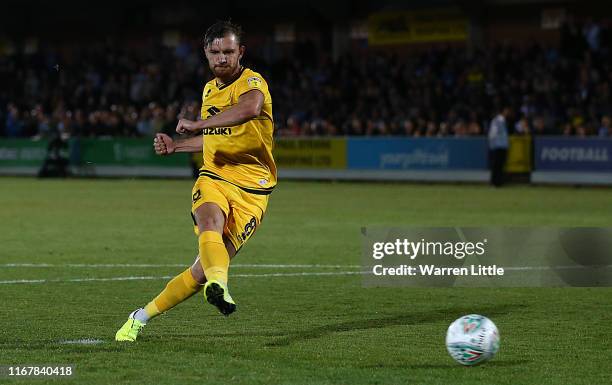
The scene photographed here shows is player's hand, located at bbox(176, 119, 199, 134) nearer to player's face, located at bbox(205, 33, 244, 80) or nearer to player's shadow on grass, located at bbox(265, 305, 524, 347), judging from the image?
player's face, located at bbox(205, 33, 244, 80)

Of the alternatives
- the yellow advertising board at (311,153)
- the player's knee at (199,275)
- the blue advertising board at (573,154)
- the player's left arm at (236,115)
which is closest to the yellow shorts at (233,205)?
the player's knee at (199,275)

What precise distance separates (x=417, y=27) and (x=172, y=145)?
34.9 meters

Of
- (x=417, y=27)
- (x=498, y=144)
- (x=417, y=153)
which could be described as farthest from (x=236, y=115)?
(x=417, y=27)

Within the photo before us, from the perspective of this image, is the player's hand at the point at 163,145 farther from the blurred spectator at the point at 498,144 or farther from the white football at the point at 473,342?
the blurred spectator at the point at 498,144

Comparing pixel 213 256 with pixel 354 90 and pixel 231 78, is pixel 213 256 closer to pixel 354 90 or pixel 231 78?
pixel 231 78

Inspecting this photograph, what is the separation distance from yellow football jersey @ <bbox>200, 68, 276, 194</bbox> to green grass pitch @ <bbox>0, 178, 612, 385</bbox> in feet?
3.62

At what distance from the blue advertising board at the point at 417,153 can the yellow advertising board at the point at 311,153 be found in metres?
0.36

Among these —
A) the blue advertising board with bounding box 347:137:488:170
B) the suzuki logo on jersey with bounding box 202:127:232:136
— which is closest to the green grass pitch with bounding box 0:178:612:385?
the suzuki logo on jersey with bounding box 202:127:232:136

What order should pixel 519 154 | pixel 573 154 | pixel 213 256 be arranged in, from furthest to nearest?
pixel 519 154 < pixel 573 154 < pixel 213 256

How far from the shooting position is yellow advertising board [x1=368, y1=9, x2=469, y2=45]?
41594 millimetres

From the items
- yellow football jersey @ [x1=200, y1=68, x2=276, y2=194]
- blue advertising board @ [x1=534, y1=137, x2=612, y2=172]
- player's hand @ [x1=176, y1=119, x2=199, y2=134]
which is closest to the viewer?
player's hand @ [x1=176, y1=119, x2=199, y2=134]

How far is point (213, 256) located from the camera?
7.84 metres

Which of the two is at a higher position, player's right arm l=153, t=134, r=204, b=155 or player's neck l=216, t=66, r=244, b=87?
player's neck l=216, t=66, r=244, b=87

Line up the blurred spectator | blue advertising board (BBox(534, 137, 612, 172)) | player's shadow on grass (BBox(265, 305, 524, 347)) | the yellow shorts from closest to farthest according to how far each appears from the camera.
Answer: the yellow shorts → player's shadow on grass (BBox(265, 305, 524, 347)) → blue advertising board (BBox(534, 137, 612, 172)) → the blurred spectator
